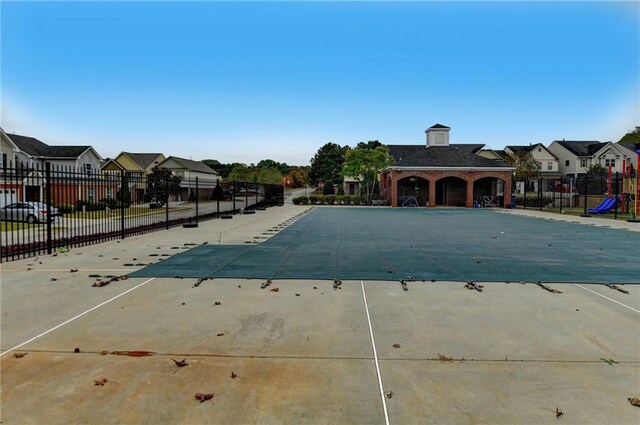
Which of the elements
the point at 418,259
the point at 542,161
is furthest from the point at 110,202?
the point at 542,161

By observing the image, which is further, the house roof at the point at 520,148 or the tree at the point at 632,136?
the tree at the point at 632,136

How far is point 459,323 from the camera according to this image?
4.54 m

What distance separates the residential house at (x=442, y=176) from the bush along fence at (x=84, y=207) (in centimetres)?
1202

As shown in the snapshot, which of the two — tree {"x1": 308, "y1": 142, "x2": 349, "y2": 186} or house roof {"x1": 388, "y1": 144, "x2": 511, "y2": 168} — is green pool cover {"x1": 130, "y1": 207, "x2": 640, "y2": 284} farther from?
tree {"x1": 308, "y1": 142, "x2": 349, "y2": 186}

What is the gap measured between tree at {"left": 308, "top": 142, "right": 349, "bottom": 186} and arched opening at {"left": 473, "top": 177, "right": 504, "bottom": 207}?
32.5 m

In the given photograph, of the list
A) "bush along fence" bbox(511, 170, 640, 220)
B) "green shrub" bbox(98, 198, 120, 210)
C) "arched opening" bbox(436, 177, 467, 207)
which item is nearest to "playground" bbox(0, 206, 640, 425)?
"green shrub" bbox(98, 198, 120, 210)

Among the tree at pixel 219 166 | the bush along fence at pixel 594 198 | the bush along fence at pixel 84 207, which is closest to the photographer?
the bush along fence at pixel 84 207

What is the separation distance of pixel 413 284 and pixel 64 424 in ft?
16.1

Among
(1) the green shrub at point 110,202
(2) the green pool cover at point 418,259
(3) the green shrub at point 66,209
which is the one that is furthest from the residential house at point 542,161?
(3) the green shrub at point 66,209

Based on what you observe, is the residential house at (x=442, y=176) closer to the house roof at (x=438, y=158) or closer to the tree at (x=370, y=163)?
the house roof at (x=438, y=158)

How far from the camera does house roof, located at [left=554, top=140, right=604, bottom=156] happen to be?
5616 centimetres

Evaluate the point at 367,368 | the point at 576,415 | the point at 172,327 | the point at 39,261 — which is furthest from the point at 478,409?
the point at 39,261

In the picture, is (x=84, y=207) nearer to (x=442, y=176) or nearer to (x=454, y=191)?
(x=442, y=176)

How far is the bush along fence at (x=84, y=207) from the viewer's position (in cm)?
974
